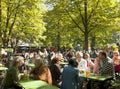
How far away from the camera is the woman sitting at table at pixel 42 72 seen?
30.5ft

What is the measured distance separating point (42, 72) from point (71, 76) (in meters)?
0.94

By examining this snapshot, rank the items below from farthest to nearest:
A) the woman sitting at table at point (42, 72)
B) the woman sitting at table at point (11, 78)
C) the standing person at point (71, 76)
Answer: the woman sitting at table at point (42, 72) → the standing person at point (71, 76) → the woman sitting at table at point (11, 78)

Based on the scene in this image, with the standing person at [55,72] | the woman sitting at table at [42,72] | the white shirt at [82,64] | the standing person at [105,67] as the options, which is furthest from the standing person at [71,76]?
the white shirt at [82,64]

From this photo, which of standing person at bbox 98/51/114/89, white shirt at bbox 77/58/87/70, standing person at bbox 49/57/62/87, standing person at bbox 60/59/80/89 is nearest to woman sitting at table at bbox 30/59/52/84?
standing person at bbox 60/59/80/89

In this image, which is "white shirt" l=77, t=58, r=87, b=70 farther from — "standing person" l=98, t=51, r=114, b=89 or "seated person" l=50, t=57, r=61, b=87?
"seated person" l=50, t=57, r=61, b=87

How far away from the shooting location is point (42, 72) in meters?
9.37

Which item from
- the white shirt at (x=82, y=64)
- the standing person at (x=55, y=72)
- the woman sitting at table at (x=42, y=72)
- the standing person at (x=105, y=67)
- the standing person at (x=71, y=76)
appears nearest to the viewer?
the standing person at (x=71, y=76)

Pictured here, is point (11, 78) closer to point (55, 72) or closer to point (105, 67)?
point (55, 72)

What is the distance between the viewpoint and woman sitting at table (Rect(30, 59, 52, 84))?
9.28 metres

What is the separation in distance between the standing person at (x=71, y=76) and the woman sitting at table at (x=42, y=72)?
54 cm

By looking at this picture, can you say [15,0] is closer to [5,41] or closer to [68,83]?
[5,41]

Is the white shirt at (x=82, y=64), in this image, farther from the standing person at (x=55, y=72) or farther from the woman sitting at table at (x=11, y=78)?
the woman sitting at table at (x=11, y=78)

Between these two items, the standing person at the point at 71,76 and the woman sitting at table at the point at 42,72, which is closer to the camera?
the standing person at the point at 71,76

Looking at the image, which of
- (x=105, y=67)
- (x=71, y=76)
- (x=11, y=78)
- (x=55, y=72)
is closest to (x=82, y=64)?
(x=105, y=67)
